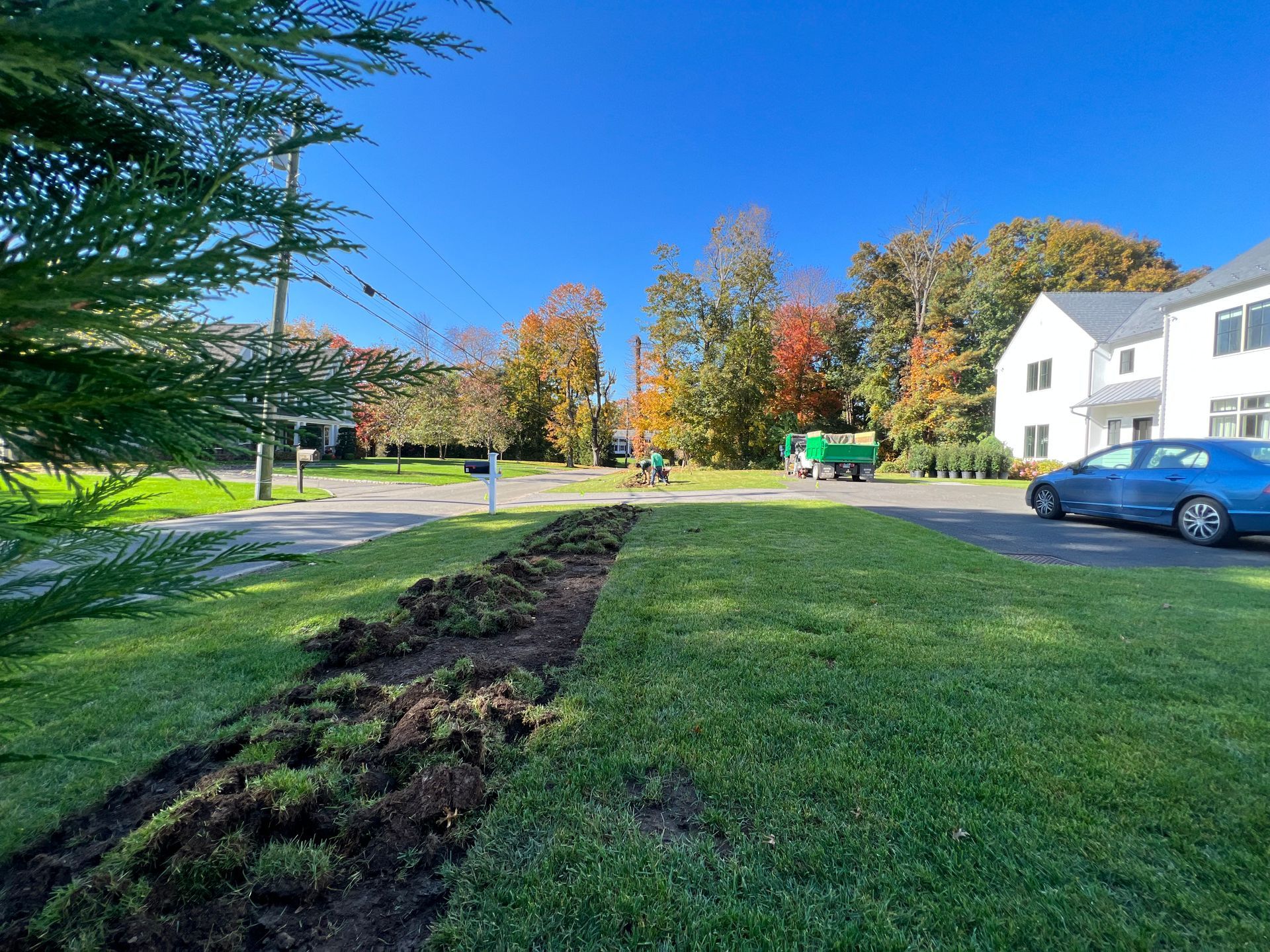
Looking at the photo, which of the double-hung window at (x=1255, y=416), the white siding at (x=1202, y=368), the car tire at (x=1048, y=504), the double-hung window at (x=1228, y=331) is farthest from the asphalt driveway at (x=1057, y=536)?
the double-hung window at (x=1228, y=331)

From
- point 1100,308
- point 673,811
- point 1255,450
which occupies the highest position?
point 1100,308

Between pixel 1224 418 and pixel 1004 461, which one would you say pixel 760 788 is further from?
pixel 1004 461

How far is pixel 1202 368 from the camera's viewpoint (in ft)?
52.9

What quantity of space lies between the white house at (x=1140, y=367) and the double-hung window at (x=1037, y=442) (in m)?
0.04

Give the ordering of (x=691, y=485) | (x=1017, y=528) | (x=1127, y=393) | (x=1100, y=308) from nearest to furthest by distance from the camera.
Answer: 1. (x=1017, y=528)
2. (x=691, y=485)
3. (x=1127, y=393)
4. (x=1100, y=308)

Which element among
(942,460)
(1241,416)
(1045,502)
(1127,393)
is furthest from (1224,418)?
(1045,502)

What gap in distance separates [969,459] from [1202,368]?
9.57 metres

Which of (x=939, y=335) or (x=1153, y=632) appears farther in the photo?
(x=939, y=335)

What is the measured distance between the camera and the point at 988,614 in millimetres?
3824

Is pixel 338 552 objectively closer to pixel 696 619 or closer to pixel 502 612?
pixel 502 612

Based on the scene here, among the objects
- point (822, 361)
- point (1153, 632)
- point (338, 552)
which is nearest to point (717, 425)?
point (822, 361)

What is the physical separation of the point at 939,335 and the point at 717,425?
1408 centimetres

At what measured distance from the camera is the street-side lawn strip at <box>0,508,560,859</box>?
1845mm

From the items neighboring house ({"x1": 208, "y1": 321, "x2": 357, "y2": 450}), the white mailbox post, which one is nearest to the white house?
the white mailbox post
